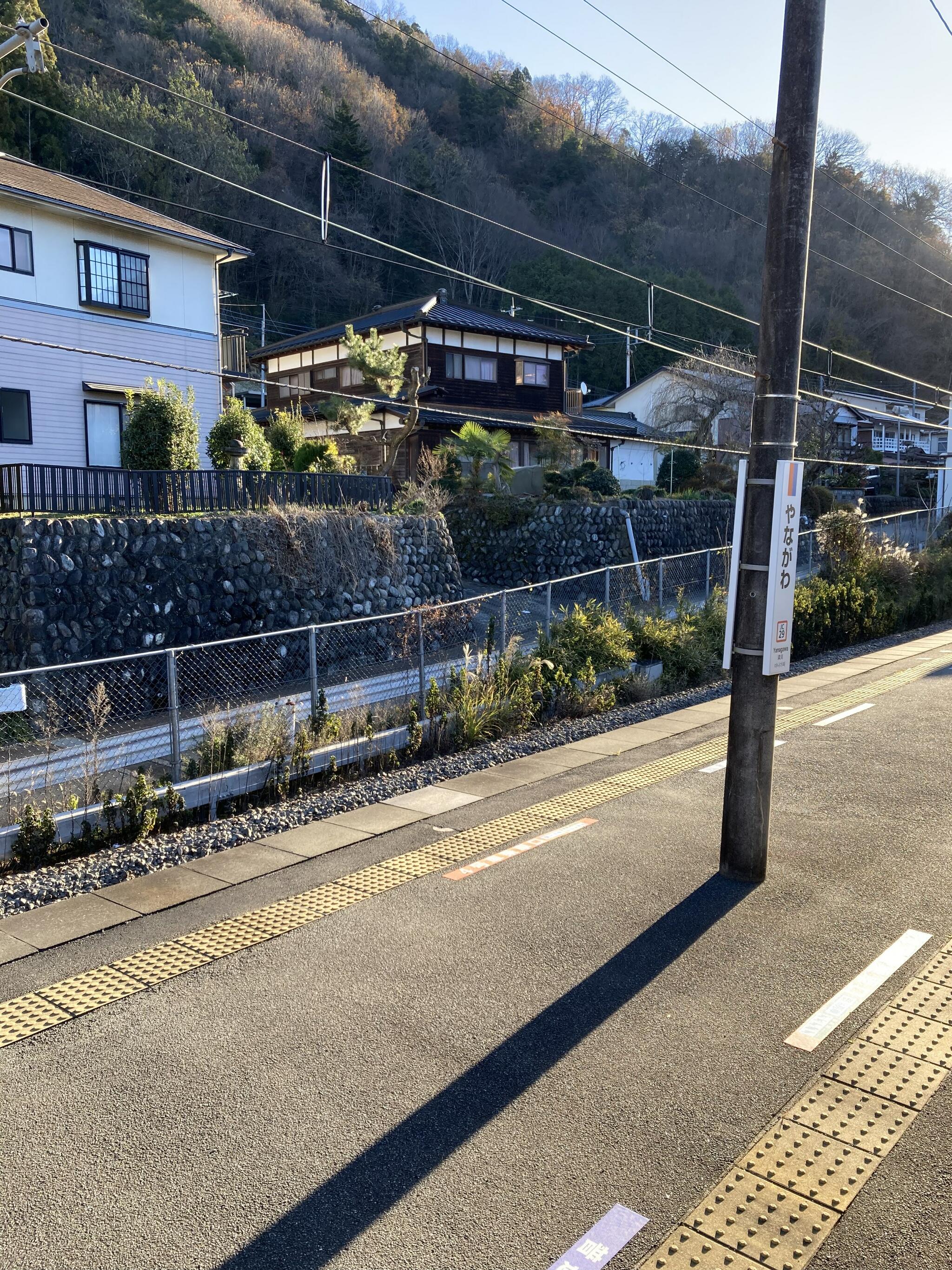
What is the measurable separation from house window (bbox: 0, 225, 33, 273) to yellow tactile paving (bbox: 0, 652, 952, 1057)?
64.8 feet

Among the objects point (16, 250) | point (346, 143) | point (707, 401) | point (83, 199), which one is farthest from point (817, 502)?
point (346, 143)

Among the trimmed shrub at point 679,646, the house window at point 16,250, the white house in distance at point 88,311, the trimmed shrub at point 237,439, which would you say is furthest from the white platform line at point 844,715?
the house window at point 16,250

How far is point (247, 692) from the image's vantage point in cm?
1617

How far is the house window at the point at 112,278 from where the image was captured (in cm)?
2345

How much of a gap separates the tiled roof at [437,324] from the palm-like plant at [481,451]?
928 centimetres

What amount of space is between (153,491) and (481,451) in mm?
12249

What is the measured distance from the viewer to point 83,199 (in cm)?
2339

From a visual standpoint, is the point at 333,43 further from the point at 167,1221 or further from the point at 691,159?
the point at 167,1221

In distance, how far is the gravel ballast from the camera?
724 cm

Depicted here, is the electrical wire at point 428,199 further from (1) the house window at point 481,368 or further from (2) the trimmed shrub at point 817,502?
(1) the house window at point 481,368

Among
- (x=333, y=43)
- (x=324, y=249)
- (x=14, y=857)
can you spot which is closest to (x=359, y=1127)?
(x=14, y=857)

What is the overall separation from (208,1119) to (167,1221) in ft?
2.09

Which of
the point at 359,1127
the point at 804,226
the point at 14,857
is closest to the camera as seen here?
the point at 359,1127

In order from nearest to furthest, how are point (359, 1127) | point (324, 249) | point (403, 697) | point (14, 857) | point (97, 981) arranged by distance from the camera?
point (359, 1127)
point (97, 981)
point (14, 857)
point (403, 697)
point (324, 249)
